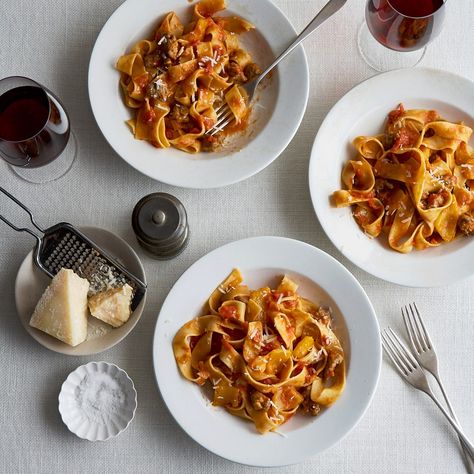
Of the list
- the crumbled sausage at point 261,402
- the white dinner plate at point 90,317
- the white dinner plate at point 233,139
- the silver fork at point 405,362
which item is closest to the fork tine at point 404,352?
the silver fork at point 405,362

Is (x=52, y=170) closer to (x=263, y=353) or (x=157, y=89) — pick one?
(x=157, y=89)

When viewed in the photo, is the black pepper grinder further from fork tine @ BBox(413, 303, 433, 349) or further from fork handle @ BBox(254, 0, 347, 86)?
fork tine @ BBox(413, 303, 433, 349)

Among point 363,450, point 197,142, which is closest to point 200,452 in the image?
point 363,450

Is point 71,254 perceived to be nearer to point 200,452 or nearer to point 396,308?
point 200,452

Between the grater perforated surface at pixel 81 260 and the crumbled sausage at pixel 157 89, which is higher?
the crumbled sausage at pixel 157 89

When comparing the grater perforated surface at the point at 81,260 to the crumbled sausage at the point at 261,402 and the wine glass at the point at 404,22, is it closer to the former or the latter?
the crumbled sausage at the point at 261,402

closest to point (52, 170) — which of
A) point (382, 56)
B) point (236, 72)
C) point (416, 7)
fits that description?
point (236, 72)

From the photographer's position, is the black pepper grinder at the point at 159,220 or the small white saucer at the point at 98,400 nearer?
the black pepper grinder at the point at 159,220
